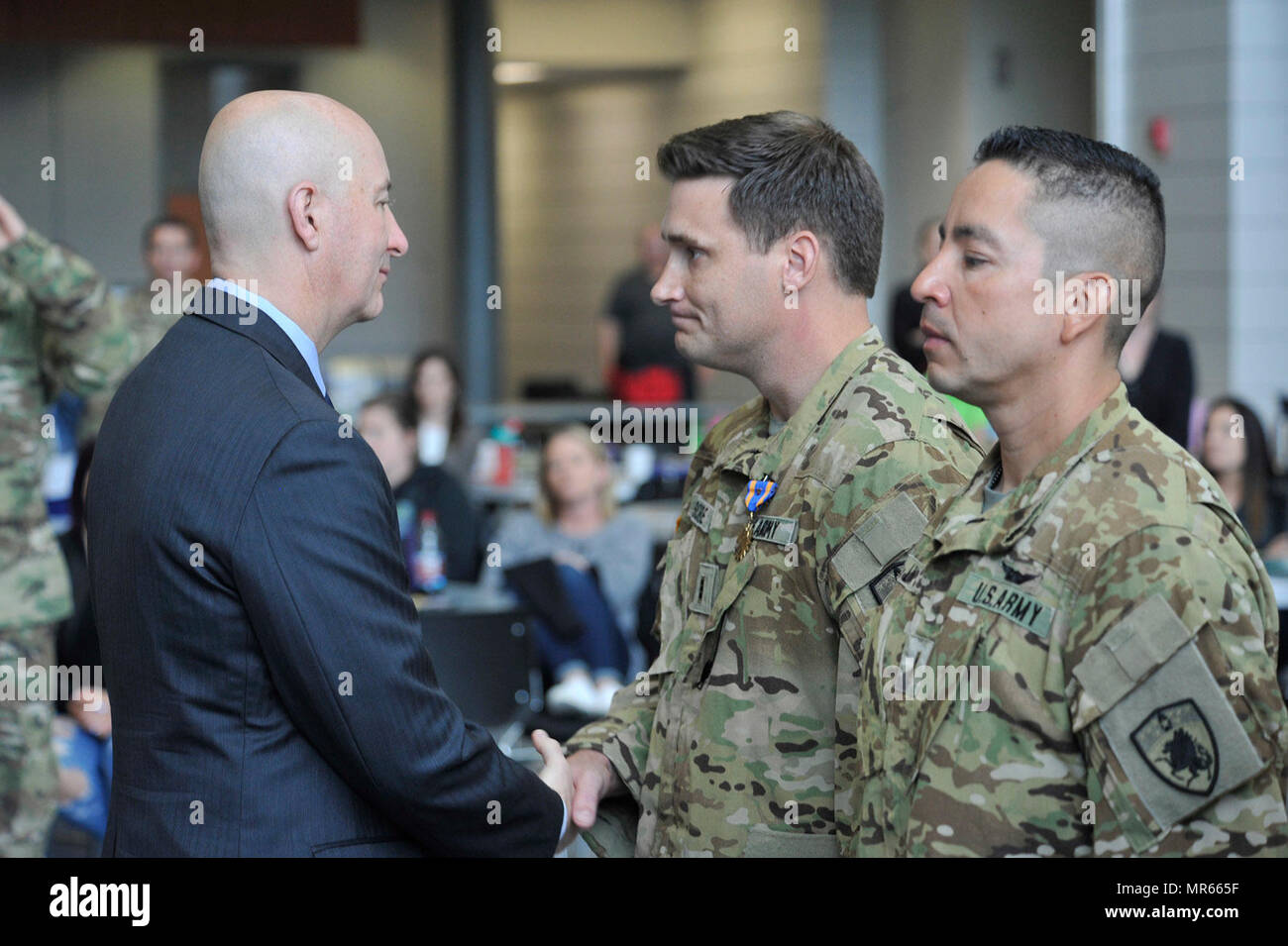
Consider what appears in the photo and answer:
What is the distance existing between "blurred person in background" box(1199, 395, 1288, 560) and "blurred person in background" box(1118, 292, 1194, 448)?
0.52 feet

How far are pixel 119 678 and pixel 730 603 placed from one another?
67 centimetres

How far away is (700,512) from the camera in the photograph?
1859mm

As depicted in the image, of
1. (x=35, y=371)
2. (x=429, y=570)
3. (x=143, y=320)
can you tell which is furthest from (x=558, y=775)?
(x=143, y=320)

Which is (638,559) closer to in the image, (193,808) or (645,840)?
(645,840)

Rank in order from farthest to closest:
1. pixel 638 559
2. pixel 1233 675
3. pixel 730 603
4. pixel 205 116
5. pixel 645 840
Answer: pixel 205 116 < pixel 638 559 < pixel 645 840 < pixel 730 603 < pixel 1233 675

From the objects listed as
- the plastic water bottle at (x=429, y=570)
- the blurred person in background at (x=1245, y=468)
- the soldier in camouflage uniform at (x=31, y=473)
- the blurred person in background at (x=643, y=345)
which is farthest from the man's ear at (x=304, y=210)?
the blurred person in background at (x=643, y=345)

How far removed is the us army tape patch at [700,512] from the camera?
6.02ft

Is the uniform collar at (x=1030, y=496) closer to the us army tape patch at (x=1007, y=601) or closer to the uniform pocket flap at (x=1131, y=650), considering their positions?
the us army tape patch at (x=1007, y=601)

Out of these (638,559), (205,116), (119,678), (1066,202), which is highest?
(205,116)

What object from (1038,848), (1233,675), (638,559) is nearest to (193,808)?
(1038,848)

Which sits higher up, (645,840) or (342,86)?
(342,86)

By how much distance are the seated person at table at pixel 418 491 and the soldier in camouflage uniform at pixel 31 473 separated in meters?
1.55

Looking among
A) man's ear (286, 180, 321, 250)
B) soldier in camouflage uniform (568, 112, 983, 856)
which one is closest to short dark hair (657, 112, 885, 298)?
soldier in camouflage uniform (568, 112, 983, 856)
